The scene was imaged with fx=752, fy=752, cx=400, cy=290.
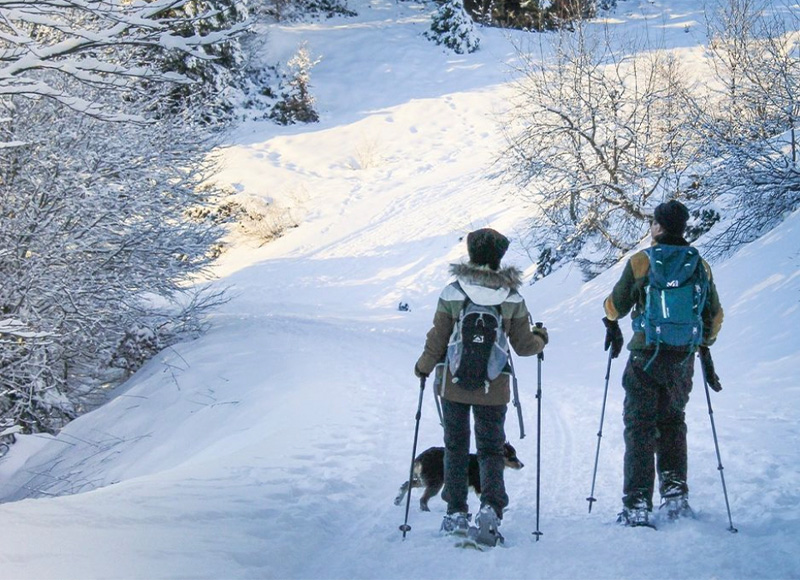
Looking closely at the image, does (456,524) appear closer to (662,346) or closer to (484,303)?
(484,303)

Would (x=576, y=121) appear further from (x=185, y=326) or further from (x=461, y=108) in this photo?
(x=461, y=108)

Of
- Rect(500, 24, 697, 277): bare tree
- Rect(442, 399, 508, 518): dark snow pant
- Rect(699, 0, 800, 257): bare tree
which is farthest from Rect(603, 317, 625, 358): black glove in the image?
Rect(500, 24, 697, 277): bare tree

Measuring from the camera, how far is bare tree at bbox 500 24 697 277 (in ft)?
52.7

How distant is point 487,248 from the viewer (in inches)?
171

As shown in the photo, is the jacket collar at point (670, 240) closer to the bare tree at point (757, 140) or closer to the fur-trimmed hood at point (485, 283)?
the fur-trimmed hood at point (485, 283)

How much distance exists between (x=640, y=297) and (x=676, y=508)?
133cm

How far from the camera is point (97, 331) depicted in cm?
1141

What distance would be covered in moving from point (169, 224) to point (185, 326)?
233 centimetres

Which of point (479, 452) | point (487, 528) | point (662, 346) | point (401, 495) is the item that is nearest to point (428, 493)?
point (401, 495)

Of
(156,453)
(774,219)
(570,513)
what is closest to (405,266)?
(774,219)

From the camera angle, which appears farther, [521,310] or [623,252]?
[623,252]

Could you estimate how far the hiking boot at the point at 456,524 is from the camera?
4.50m

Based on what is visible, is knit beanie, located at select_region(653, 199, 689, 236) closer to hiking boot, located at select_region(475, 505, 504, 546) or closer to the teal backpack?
the teal backpack

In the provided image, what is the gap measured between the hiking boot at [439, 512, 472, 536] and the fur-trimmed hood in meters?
1.32
